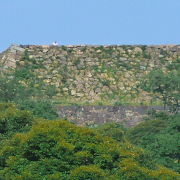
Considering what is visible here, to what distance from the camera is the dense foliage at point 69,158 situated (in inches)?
1205

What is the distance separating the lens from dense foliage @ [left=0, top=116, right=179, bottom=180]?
30.6 meters

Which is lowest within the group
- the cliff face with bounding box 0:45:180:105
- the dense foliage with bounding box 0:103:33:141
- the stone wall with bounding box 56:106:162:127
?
the dense foliage with bounding box 0:103:33:141

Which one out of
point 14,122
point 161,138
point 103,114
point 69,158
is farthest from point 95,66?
point 69,158

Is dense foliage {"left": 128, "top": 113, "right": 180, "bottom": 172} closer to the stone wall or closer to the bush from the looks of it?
the stone wall

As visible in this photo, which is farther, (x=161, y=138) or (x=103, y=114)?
(x=103, y=114)

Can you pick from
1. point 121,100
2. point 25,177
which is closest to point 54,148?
point 25,177

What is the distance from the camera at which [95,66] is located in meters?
75.5

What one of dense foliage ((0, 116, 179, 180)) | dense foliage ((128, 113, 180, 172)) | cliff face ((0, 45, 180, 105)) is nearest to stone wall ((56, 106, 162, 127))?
cliff face ((0, 45, 180, 105))

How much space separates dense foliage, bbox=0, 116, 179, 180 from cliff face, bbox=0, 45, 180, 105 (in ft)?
119

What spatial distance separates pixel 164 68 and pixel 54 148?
45.5 metres

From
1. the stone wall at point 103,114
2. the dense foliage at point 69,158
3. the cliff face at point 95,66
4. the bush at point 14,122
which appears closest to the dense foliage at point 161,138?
the stone wall at point 103,114

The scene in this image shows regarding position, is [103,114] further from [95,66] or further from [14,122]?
[14,122]

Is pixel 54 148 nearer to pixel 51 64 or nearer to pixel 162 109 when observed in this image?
pixel 162 109

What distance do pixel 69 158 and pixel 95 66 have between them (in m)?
44.7
